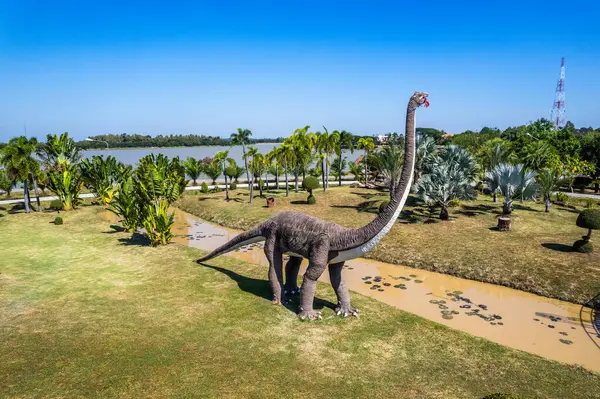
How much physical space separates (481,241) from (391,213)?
1412 cm

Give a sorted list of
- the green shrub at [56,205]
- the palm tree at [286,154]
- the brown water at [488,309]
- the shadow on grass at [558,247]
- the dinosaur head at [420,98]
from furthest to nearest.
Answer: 1. the palm tree at [286,154]
2. the green shrub at [56,205]
3. the shadow on grass at [558,247]
4. the brown water at [488,309]
5. the dinosaur head at [420,98]

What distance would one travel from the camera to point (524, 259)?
19172 millimetres

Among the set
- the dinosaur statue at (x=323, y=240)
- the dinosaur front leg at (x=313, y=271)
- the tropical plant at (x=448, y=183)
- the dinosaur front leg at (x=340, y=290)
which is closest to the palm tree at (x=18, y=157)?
the dinosaur statue at (x=323, y=240)

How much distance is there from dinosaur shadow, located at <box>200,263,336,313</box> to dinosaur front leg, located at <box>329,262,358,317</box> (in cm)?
89

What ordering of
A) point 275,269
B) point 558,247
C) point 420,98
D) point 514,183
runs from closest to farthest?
point 420,98, point 275,269, point 558,247, point 514,183

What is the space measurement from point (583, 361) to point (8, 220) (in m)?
36.3

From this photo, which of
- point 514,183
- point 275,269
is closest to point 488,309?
point 275,269

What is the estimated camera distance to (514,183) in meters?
26.8

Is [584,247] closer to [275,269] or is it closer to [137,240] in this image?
[275,269]

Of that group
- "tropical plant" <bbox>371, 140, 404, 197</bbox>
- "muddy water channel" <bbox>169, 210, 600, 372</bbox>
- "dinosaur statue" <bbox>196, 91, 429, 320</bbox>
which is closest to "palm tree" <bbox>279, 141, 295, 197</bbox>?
"tropical plant" <bbox>371, 140, 404, 197</bbox>

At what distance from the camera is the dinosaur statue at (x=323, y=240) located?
1041cm

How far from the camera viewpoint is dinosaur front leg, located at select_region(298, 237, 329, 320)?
12133 millimetres

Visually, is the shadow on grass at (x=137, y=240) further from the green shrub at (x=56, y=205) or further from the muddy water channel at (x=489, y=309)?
the green shrub at (x=56, y=205)

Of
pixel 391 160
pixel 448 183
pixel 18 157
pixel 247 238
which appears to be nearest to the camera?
pixel 247 238
